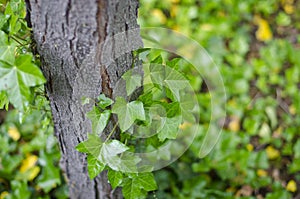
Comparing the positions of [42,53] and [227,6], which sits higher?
[227,6]

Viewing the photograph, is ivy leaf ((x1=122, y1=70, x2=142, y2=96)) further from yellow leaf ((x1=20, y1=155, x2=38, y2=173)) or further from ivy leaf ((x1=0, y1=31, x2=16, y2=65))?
yellow leaf ((x1=20, y1=155, x2=38, y2=173))

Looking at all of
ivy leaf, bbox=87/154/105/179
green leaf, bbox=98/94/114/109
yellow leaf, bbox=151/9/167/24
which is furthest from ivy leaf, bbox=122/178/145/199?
yellow leaf, bbox=151/9/167/24

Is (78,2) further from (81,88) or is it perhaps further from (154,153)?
(154,153)

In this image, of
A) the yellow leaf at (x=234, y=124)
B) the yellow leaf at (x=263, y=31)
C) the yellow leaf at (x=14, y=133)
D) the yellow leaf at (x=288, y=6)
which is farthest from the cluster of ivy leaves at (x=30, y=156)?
the yellow leaf at (x=288, y=6)

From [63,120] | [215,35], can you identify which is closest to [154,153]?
[63,120]

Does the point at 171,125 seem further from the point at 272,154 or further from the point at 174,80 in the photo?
the point at 272,154

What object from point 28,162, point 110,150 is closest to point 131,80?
point 110,150
